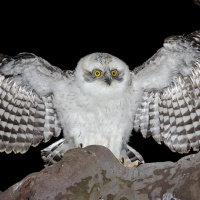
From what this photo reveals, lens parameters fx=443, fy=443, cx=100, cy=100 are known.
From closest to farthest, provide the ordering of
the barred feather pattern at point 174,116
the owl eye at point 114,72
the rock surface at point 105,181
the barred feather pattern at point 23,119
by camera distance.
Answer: the rock surface at point 105,181, the owl eye at point 114,72, the barred feather pattern at point 174,116, the barred feather pattern at point 23,119

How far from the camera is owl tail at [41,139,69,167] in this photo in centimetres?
594

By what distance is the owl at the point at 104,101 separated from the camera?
17.6 feet

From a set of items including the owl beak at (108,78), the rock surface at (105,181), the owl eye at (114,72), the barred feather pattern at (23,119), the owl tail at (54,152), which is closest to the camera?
the rock surface at (105,181)

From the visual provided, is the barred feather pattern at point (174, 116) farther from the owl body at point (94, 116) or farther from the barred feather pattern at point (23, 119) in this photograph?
the barred feather pattern at point (23, 119)

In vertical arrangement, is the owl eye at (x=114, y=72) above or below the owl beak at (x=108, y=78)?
above

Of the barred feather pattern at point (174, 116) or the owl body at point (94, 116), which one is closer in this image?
the owl body at point (94, 116)

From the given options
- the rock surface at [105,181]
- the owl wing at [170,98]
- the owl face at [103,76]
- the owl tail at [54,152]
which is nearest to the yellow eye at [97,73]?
the owl face at [103,76]

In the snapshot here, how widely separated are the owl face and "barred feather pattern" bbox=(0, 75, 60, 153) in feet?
2.12

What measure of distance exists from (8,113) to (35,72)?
0.71 meters

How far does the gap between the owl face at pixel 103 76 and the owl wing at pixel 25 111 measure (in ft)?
1.14

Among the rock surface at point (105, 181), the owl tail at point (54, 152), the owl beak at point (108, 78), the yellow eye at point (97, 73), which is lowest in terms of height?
the owl tail at point (54, 152)

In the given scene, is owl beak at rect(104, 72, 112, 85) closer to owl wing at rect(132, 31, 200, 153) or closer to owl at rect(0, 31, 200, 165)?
owl at rect(0, 31, 200, 165)

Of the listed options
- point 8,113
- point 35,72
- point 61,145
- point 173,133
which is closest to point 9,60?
point 35,72

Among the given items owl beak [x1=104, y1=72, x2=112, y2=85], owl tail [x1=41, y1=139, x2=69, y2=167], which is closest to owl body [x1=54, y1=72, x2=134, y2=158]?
owl beak [x1=104, y1=72, x2=112, y2=85]
